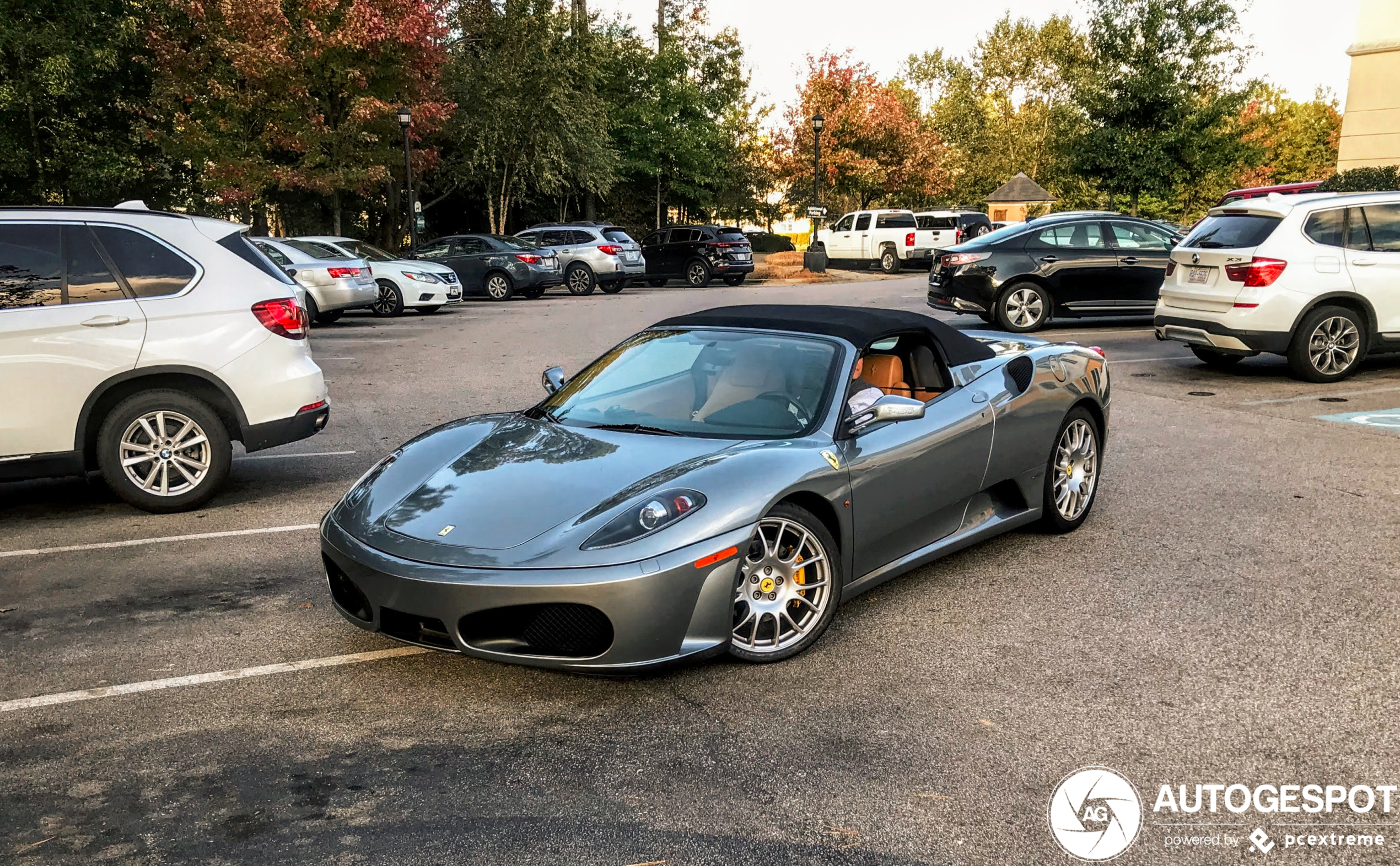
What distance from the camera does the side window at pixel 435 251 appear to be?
2675cm

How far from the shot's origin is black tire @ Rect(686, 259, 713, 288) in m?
31.6

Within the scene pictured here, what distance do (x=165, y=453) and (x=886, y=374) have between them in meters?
4.34

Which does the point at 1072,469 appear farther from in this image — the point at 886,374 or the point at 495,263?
the point at 495,263

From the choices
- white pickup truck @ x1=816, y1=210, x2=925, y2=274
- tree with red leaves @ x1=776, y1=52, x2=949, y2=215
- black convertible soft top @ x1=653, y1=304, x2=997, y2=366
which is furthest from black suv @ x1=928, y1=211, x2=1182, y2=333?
tree with red leaves @ x1=776, y1=52, x2=949, y2=215

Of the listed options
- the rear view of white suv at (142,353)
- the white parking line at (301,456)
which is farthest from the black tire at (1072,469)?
the white parking line at (301,456)

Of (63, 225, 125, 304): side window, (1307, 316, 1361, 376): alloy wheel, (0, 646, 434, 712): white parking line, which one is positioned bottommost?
(0, 646, 434, 712): white parking line

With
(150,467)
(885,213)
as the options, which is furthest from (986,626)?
(885,213)

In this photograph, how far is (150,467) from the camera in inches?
274

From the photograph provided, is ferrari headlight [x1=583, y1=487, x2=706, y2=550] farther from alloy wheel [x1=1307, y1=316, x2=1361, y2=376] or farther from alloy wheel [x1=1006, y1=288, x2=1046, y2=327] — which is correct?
alloy wheel [x1=1006, y1=288, x2=1046, y2=327]

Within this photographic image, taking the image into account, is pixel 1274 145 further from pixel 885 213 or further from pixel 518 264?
pixel 518 264

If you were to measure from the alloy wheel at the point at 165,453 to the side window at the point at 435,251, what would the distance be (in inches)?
792

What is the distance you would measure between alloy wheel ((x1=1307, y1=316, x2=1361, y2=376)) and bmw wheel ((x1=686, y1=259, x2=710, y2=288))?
21.4 meters

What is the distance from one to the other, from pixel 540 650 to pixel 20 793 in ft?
Result: 5.22

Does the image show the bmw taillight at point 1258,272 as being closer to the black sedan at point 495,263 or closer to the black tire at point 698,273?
the black sedan at point 495,263
